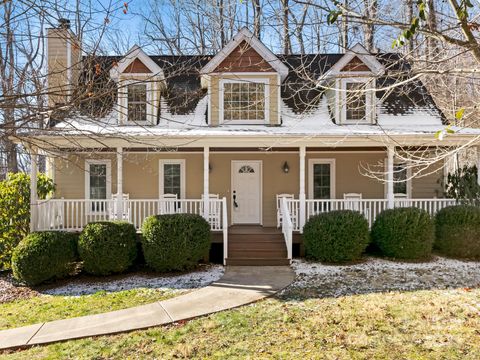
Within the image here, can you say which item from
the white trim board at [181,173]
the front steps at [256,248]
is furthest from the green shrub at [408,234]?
the white trim board at [181,173]

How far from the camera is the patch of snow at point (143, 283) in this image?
26.3 ft

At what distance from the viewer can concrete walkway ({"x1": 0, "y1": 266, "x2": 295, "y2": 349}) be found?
561cm

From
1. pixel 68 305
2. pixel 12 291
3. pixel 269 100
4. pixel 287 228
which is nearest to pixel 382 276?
pixel 287 228

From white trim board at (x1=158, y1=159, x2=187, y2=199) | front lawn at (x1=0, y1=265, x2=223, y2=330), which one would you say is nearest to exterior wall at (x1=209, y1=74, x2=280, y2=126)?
white trim board at (x1=158, y1=159, x2=187, y2=199)

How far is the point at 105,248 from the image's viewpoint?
28.5 feet

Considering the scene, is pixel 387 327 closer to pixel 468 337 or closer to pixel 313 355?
pixel 468 337

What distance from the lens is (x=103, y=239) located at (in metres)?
8.73

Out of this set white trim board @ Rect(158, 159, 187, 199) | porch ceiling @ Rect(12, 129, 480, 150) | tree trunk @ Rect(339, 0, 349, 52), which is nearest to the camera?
tree trunk @ Rect(339, 0, 349, 52)

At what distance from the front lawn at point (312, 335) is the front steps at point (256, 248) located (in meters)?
2.98

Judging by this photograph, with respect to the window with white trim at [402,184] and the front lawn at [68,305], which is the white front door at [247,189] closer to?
the window with white trim at [402,184]

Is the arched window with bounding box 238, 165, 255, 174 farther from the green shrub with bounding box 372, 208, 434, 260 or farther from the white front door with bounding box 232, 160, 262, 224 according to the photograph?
the green shrub with bounding box 372, 208, 434, 260

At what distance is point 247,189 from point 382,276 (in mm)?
5543

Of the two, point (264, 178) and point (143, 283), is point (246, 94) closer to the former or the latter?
point (264, 178)

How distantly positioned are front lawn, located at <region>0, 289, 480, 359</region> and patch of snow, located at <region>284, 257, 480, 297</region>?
3.14 feet
